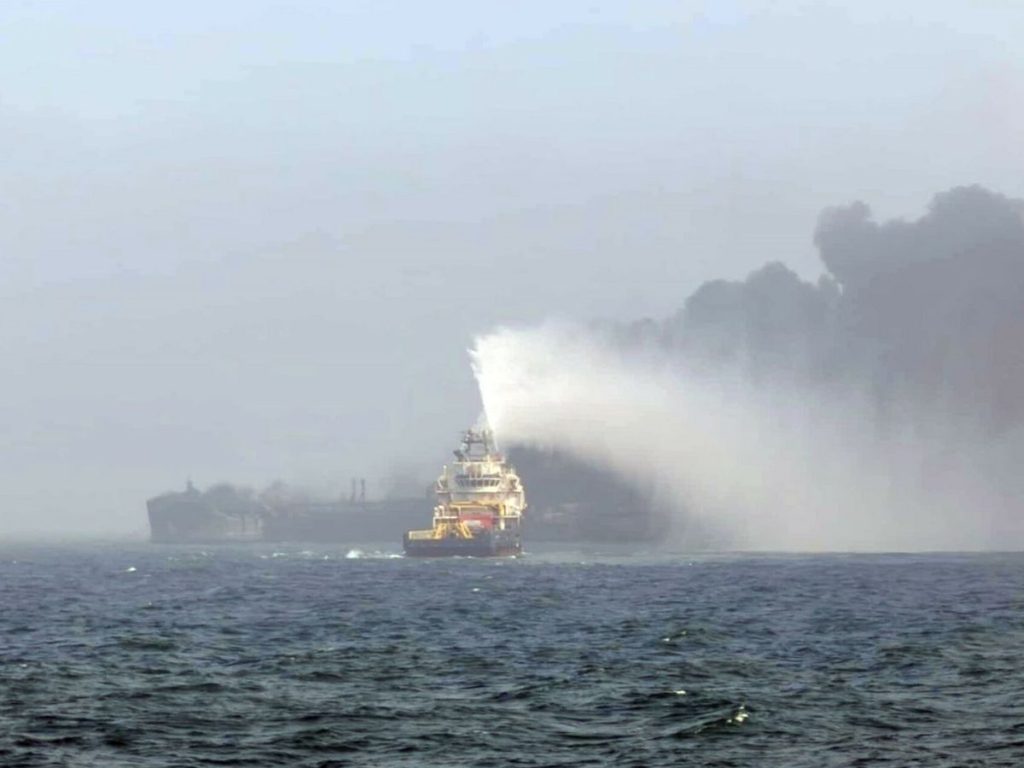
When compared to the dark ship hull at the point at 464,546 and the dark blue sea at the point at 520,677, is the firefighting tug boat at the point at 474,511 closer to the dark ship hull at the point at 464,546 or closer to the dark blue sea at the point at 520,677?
the dark ship hull at the point at 464,546

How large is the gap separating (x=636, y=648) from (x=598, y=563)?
85.3 meters

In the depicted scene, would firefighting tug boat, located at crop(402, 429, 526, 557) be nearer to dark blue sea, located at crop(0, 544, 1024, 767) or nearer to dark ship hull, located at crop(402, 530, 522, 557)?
dark ship hull, located at crop(402, 530, 522, 557)

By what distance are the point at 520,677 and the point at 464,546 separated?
102 metres

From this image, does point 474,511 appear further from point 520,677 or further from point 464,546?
point 520,677

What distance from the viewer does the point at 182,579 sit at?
122m

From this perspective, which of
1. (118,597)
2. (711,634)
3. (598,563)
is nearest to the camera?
(711,634)

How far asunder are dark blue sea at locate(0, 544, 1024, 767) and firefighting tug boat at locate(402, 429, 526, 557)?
188 feet

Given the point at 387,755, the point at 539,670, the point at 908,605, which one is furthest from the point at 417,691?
the point at 908,605

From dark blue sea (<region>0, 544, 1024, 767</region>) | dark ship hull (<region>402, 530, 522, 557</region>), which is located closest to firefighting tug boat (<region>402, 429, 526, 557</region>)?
dark ship hull (<region>402, 530, 522, 557</region>)

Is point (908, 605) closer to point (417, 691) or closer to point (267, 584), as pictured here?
point (417, 691)

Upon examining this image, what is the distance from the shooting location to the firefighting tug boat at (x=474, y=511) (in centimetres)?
15475

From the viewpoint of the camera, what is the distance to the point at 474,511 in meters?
162

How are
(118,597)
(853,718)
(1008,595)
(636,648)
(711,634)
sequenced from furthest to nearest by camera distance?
(118,597) → (1008,595) → (711,634) → (636,648) → (853,718)

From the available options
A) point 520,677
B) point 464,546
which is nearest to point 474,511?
point 464,546
